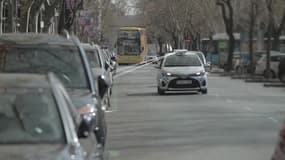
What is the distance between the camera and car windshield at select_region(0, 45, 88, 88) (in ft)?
36.1

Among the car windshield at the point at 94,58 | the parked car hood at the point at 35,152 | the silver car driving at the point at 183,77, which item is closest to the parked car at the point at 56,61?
the parked car hood at the point at 35,152

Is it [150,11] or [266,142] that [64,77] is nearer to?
[266,142]

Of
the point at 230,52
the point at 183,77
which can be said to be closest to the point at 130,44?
the point at 230,52

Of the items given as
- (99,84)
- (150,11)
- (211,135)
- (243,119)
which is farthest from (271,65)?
(150,11)

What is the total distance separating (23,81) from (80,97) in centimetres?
300

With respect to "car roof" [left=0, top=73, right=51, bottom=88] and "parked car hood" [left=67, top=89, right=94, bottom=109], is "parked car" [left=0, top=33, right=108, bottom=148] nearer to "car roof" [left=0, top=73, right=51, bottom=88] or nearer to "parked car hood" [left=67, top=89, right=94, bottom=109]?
"parked car hood" [left=67, top=89, right=94, bottom=109]

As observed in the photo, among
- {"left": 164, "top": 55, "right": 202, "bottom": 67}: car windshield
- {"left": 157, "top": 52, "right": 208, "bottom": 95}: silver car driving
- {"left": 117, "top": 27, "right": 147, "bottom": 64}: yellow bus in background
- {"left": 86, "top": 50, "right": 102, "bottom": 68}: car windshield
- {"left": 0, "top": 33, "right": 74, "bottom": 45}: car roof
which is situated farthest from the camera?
{"left": 117, "top": 27, "right": 147, "bottom": 64}: yellow bus in background

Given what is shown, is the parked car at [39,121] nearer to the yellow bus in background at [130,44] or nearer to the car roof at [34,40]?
the car roof at [34,40]

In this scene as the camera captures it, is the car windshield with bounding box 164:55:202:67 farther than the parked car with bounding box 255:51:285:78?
No

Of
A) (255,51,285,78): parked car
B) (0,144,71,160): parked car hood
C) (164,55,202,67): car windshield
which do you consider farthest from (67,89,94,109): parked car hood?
(255,51,285,78): parked car

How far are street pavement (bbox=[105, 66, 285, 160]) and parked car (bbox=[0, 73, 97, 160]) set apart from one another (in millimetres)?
3713

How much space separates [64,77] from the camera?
11.0 metres

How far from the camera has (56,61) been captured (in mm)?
11258

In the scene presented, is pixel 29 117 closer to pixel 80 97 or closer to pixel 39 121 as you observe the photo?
pixel 39 121
